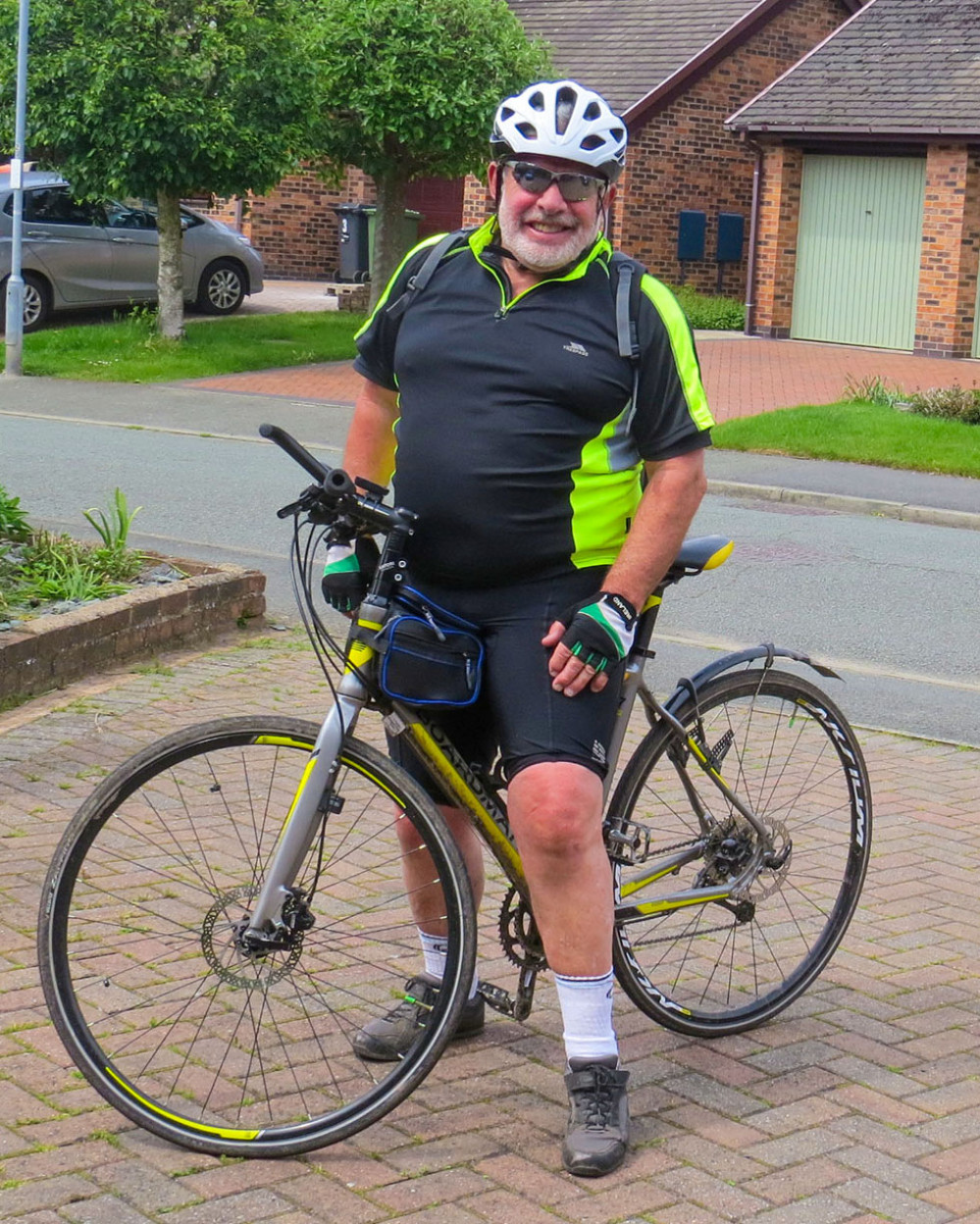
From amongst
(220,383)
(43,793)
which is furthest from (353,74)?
(43,793)

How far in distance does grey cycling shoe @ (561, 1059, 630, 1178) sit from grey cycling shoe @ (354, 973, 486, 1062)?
33 cm

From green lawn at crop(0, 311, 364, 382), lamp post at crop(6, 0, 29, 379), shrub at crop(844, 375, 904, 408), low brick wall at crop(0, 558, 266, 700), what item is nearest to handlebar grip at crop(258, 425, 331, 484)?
low brick wall at crop(0, 558, 266, 700)

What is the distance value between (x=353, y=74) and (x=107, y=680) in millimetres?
15669

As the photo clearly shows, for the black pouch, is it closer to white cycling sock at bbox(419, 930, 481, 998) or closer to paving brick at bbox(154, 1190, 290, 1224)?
white cycling sock at bbox(419, 930, 481, 998)

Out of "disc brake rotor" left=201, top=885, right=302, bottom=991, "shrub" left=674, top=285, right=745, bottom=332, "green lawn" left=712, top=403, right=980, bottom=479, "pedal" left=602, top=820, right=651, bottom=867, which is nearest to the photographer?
"disc brake rotor" left=201, top=885, right=302, bottom=991

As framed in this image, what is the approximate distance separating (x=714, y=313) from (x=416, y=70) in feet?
28.4

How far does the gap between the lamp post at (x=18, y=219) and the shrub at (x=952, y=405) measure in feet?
30.2

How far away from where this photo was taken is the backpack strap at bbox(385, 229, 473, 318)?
367 cm

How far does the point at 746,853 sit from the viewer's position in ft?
13.7

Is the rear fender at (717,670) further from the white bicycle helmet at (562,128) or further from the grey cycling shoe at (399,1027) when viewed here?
the white bicycle helmet at (562,128)

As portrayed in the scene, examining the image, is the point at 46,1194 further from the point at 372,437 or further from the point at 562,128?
the point at 562,128

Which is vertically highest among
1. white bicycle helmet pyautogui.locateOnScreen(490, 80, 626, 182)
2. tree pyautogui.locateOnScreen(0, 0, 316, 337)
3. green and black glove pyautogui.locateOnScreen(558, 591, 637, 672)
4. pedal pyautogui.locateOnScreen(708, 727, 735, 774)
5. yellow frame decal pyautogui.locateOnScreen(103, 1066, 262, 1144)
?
tree pyautogui.locateOnScreen(0, 0, 316, 337)

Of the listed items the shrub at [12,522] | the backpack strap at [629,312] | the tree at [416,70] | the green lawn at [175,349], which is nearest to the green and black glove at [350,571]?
the backpack strap at [629,312]

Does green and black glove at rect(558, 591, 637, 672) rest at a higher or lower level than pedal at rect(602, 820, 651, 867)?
higher
